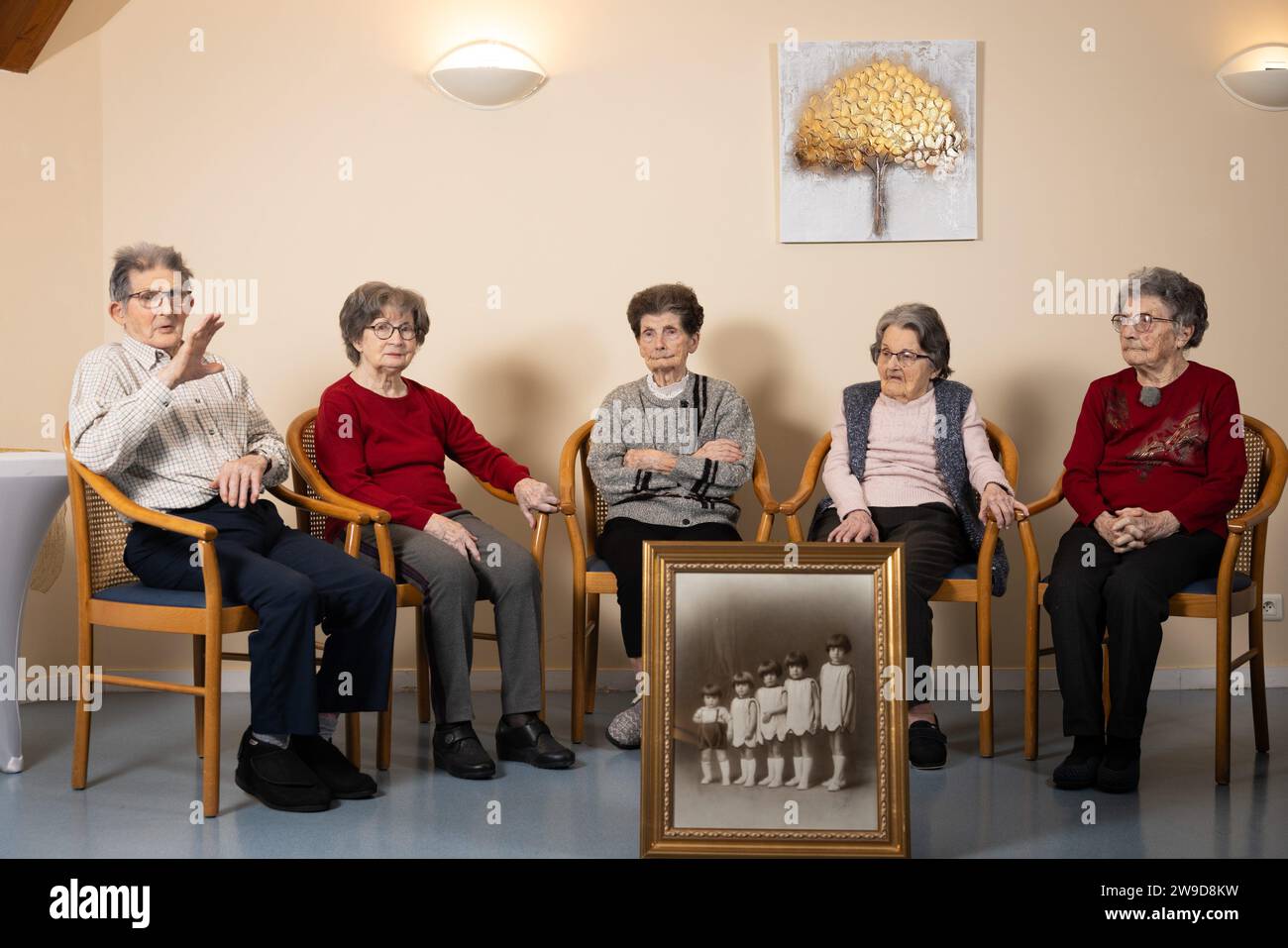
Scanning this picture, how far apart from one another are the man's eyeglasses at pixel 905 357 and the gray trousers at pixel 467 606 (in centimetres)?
113

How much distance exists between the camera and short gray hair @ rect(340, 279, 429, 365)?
3.30 m

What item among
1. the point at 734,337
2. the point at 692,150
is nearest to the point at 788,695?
the point at 734,337

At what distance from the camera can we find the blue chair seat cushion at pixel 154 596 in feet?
8.88

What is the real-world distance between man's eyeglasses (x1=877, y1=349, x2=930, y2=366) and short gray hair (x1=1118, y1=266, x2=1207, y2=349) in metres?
0.54

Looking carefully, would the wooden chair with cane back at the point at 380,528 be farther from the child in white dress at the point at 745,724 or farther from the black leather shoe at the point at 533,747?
the child in white dress at the point at 745,724

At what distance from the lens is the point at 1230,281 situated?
158 inches

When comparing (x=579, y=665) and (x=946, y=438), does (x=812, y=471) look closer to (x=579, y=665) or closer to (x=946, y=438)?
(x=946, y=438)

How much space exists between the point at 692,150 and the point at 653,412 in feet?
3.32

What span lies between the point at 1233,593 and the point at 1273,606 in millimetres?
1230

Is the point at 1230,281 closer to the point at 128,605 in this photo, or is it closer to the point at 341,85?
the point at 341,85

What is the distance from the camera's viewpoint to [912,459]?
342 cm

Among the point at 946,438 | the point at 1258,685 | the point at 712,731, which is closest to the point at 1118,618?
the point at 1258,685

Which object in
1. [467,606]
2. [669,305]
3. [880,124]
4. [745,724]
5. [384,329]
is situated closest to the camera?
[745,724]
